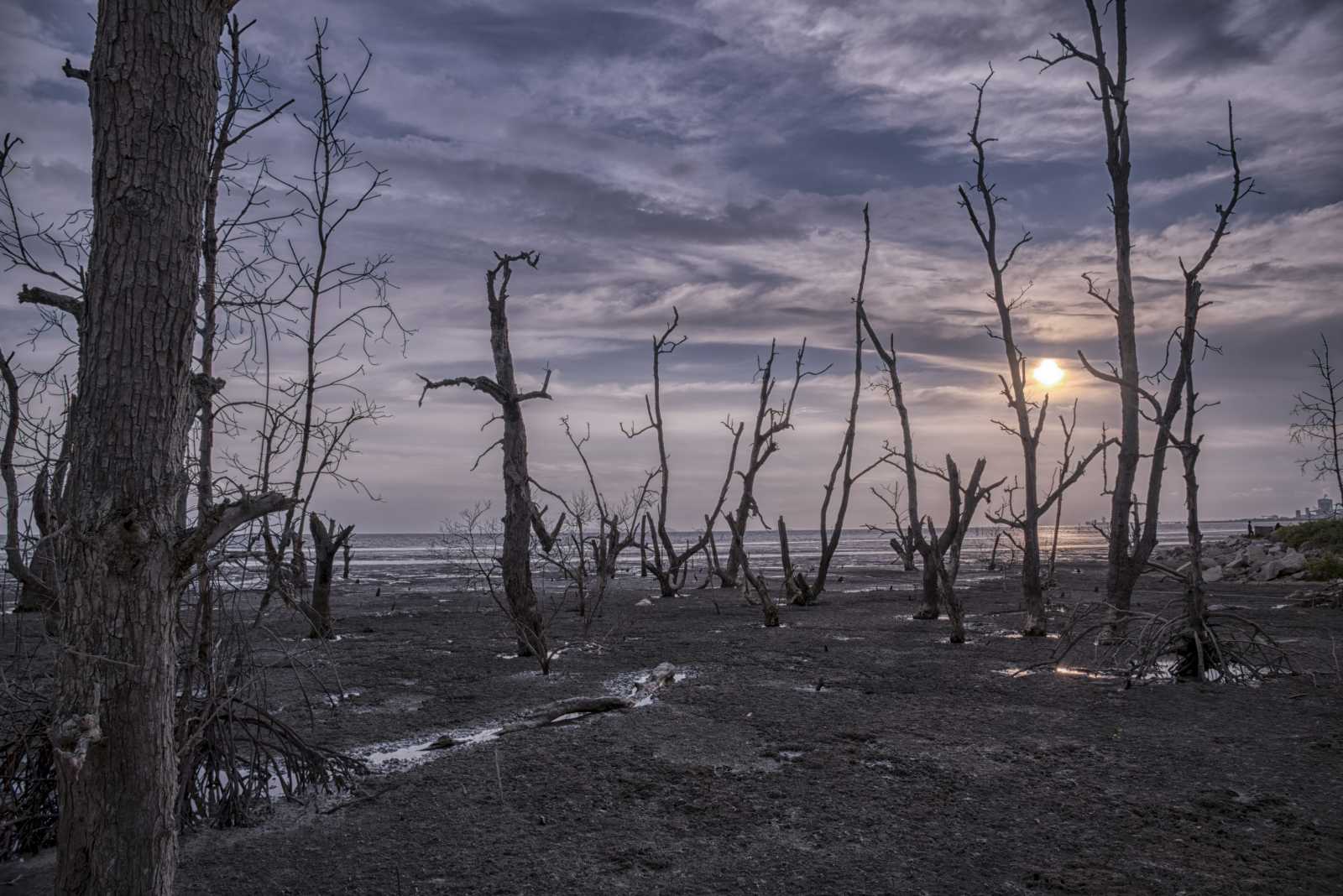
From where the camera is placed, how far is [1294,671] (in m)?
7.82

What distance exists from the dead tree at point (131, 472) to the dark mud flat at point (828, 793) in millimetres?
1066

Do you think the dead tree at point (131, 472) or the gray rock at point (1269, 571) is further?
the gray rock at point (1269, 571)

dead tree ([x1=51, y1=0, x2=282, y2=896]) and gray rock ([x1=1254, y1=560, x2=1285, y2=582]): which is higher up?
dead tree ([x1=51, y1=0, x2=282, y2=896])

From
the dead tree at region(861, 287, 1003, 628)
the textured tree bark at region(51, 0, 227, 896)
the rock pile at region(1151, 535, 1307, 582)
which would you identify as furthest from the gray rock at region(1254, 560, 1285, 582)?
the textured tree bark at region(51, 0, 227, 896)

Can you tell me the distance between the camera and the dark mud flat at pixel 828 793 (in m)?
3.72

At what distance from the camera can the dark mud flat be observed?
12.2 feet

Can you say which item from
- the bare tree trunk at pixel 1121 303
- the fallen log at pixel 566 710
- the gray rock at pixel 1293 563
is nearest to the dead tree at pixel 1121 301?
the bare tree trunk at pixel 1121 303

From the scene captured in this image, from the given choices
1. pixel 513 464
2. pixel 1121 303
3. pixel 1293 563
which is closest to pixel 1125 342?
pixel 1121 303

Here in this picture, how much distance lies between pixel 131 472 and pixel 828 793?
3885 mm

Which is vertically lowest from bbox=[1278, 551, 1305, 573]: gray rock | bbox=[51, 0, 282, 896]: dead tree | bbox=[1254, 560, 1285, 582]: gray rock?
bbox=[1254, 560, 1285, 582]: gray rock

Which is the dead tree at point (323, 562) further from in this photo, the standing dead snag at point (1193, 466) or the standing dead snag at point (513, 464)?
the standing dead snag at point (1193, 466)

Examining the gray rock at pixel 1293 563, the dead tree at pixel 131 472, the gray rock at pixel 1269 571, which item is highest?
the dead tree at pixel 131 472

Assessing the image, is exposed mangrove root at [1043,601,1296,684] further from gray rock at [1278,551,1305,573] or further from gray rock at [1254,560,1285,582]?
gray rock at [1254,560,1285,582]

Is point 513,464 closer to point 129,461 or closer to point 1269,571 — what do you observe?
point 129,461
